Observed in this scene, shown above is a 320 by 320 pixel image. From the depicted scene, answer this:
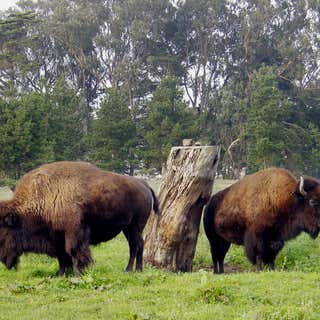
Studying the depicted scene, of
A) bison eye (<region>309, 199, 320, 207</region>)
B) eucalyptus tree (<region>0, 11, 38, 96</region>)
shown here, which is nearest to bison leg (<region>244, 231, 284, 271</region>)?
bison eye (<region>309, 199, 320, 207</region>)

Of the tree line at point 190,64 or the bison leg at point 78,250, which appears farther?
the tree line at point 190,64

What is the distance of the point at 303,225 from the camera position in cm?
877

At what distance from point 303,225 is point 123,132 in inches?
928

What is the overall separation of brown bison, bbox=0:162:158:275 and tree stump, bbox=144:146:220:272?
3.69 feet

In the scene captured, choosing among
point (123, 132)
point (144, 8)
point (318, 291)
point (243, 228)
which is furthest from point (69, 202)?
point (144, 8)

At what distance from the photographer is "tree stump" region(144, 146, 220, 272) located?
372 inches

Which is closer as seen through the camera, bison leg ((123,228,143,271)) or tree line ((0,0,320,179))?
bison leg ((123,228,143,271))

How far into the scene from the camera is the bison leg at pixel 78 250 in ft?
25.8

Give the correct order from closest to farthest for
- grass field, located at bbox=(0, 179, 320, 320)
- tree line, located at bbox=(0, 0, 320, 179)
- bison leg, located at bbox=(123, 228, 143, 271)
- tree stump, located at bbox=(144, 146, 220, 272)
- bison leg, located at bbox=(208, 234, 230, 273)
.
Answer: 1. grass field, located at bbox=(0, 179, 320, 320)
2. bison leg, located at bbox=(123, 228, 143, 271)
3. tree stump, located at bbox=(144, 146, 220, 272)
4. bison leg, located at bbox=(208, 234, 230, 273)
5. tree line, located at bbox=(0, 0, 320, 179)

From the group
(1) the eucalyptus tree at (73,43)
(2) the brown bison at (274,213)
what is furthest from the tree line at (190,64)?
(2) the brown bison at (274,213)

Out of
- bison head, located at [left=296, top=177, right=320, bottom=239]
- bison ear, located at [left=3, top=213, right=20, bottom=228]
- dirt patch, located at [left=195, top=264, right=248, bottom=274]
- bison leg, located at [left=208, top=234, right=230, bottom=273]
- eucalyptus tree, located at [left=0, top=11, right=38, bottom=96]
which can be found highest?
eucalyptus tree, located at [left=0, top=11, right=38, bottom=96]

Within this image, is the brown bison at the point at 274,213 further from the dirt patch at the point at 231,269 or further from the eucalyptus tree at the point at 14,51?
the eucalyptus tree at the point at 14,51

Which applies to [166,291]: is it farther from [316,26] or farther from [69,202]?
[316,26]

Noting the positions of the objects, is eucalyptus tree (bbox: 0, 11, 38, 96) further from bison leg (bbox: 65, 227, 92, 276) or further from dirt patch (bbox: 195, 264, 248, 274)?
bison leg (bbox: 65, 227, 92, 276)
